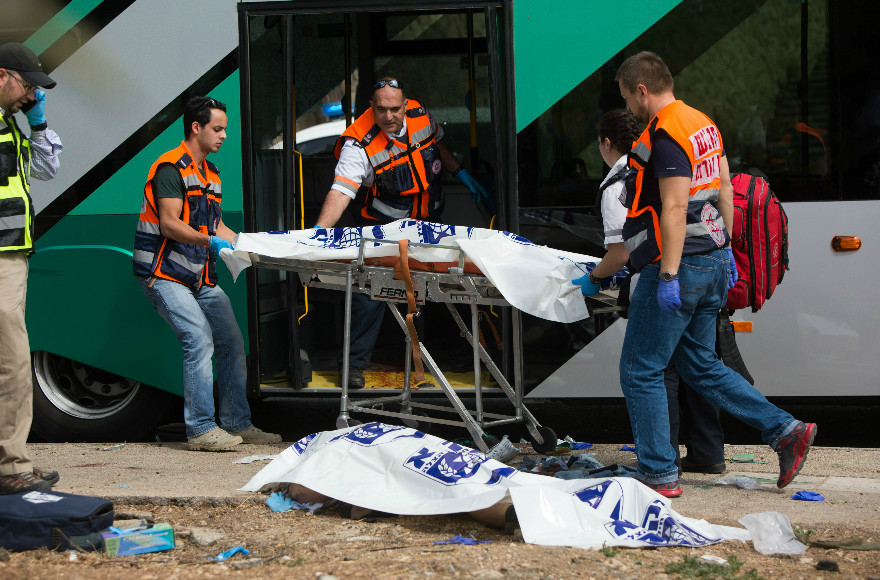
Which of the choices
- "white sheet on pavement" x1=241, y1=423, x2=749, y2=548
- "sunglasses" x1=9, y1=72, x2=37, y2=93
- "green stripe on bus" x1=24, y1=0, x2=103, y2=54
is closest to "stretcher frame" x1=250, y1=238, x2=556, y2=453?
"white sheet on pavement" x1=241, y1=423, x2=749, y2=548

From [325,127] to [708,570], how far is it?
16.5 ft

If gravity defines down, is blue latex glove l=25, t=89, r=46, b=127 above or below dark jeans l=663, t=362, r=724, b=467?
above

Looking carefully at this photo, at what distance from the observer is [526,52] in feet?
17.3

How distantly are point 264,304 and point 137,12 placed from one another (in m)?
1.81

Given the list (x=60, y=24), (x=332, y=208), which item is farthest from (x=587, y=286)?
(x=60, y=24)

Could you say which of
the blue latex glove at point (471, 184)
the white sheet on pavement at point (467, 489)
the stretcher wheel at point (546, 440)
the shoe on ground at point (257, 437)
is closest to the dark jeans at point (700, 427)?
the stretcher wheel at point (546, 440)

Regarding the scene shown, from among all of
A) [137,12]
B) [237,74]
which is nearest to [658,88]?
[237,74]

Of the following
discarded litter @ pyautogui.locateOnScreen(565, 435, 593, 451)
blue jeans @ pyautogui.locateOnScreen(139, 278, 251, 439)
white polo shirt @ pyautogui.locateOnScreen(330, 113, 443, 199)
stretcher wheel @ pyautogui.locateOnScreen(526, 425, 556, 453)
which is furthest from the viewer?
white polo shirt @ pyautogui.locateOnScreen(330, 113, 443, 199)

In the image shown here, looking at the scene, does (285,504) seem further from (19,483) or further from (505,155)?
(505,155)

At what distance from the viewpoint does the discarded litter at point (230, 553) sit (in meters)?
3.52

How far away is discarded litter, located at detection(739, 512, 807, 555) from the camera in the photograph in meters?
3.52

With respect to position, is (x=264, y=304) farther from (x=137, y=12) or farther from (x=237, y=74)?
(x=137, y=12)

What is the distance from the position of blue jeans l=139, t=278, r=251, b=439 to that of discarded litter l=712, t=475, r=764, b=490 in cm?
266

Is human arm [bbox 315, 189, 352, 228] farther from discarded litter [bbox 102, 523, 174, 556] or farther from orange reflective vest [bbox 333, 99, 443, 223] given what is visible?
discarded litter [bbox 102, 523, 174, 556]
